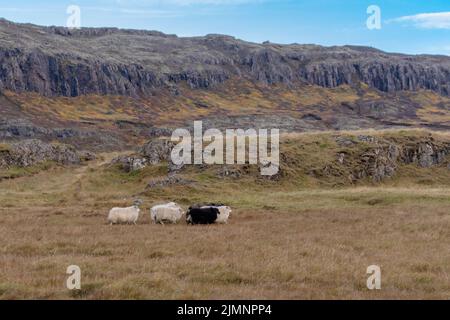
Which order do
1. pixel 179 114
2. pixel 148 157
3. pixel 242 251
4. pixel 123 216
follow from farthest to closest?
pixel 179 114
pixel 148 157
pixel 123 216
pixel 242 251

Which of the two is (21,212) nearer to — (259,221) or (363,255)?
(259,221)

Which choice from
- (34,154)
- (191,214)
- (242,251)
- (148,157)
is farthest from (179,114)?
(242,251)

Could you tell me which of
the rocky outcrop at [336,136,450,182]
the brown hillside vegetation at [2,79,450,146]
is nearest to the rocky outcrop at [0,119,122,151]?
the brown hillside vegetation at [2,79,450,146]

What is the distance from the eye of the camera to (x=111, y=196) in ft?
138

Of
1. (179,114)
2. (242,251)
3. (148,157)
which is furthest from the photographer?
(179,114)

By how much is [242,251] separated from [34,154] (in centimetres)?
5076

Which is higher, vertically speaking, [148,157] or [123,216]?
[148,157]

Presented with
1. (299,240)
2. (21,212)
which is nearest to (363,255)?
(299,240)

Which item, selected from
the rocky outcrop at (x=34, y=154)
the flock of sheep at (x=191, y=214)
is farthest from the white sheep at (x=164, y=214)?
the rocky outcrop at (x=34, y=154)

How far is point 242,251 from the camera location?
18.4 m

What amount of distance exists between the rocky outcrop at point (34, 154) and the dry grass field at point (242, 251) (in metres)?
23.8

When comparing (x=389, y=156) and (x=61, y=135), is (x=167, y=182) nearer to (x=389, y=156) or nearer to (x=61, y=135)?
(x=389, y=156)

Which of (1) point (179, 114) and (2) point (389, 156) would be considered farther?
(1) point (179, 114)

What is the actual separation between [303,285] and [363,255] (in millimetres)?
5474
